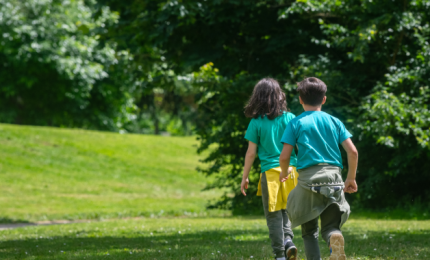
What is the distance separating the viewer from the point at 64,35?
28.6 meters

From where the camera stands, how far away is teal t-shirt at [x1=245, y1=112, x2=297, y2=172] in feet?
14.7

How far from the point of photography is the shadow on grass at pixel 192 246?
5301 millimetres

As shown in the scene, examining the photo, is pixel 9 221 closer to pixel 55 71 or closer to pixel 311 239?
pixel 311 239

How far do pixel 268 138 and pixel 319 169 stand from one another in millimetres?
811

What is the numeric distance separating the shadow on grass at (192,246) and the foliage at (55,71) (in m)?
20.6

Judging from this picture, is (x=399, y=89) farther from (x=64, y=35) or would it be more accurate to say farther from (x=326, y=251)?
(x=64, y=35)

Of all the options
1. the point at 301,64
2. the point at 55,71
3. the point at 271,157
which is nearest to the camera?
the point at 271,157

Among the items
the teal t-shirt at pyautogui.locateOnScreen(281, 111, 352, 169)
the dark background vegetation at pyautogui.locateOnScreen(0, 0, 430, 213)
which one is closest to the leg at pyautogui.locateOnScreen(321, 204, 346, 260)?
the teal t-shirt at pyautogui.locateOnScreen(281, 111, 352, 169)

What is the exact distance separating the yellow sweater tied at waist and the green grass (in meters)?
0.88

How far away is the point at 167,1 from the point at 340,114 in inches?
169

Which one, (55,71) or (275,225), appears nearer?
(275,225)

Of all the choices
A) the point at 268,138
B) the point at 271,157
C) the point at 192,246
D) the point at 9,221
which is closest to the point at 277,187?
the point at 271,157

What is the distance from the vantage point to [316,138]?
12.6 ft

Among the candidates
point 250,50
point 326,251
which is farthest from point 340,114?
point 326,251
